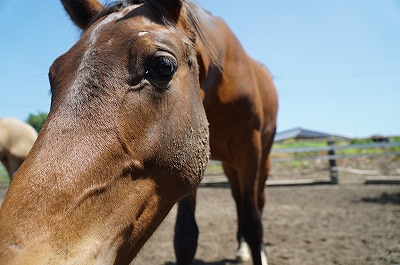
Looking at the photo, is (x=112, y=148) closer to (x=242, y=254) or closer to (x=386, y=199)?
(x=242, y=254)

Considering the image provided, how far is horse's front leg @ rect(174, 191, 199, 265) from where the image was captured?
312cm

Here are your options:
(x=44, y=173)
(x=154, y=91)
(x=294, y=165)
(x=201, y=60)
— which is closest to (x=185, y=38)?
(x=201, y=60)

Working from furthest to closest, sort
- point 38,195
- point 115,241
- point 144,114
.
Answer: point 144,114
point 115,241
point 38,195

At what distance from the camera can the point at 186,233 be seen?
319 cm

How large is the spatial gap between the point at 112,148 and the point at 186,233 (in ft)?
6.70

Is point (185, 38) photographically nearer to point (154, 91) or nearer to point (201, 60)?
point (201, 60)

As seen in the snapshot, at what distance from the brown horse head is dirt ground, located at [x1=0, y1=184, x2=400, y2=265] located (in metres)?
1.01

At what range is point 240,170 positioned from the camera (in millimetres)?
3393

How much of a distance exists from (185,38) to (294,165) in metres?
16.7

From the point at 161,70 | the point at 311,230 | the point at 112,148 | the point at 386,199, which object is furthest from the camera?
the point at 386,199

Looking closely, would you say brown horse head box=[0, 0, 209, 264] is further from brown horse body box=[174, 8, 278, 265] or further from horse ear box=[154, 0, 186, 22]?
brown horse body box=[174, 8, 278, 265]

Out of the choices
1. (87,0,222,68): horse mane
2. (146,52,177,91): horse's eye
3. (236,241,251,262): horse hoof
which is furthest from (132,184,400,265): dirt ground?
(87,0,222,68): horse mane

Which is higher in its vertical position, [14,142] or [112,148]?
[112,148]

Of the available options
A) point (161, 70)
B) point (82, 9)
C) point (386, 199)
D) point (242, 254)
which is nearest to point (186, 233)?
point (242, 254)
